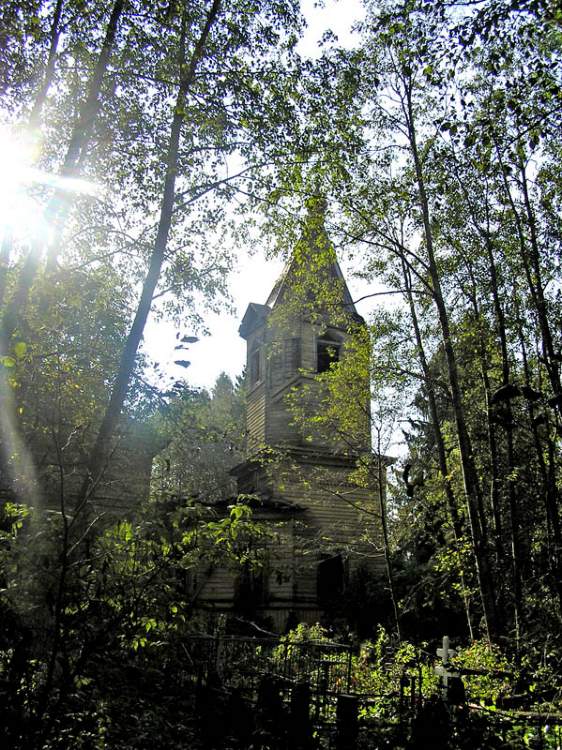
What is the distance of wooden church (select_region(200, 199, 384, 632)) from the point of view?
55.7 feet

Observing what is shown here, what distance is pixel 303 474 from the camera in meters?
22.8

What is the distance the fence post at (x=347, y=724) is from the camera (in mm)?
5352

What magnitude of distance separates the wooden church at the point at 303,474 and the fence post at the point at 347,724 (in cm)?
987

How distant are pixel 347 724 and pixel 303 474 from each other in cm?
1741

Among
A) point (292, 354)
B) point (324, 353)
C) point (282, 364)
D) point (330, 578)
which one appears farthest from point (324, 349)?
point (330, 578)

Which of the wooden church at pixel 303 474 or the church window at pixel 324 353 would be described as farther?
the church window at pixel 324 353

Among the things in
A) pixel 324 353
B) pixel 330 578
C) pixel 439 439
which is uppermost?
pixel 324 353

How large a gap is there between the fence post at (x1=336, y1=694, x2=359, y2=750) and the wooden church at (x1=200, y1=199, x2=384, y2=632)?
9868 millimetres

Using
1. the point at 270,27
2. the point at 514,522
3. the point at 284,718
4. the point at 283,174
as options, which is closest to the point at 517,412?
the point at 514,522

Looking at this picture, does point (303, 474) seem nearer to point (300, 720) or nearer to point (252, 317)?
point (252, 317)

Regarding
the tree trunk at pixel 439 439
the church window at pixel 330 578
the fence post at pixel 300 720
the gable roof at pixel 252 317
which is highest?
the gable roof at pixel 252 317

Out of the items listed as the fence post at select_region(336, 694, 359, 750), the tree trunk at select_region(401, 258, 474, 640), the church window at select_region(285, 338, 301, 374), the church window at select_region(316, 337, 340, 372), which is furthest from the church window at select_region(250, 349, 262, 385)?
the fence post at select_region(336, 694, 359, 750)

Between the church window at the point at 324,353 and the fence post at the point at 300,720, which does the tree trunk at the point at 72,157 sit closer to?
the fence post at the point at 300,720

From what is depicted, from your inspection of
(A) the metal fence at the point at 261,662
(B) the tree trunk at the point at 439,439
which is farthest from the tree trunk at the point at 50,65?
(A) the metal fence at the point at 261,662
